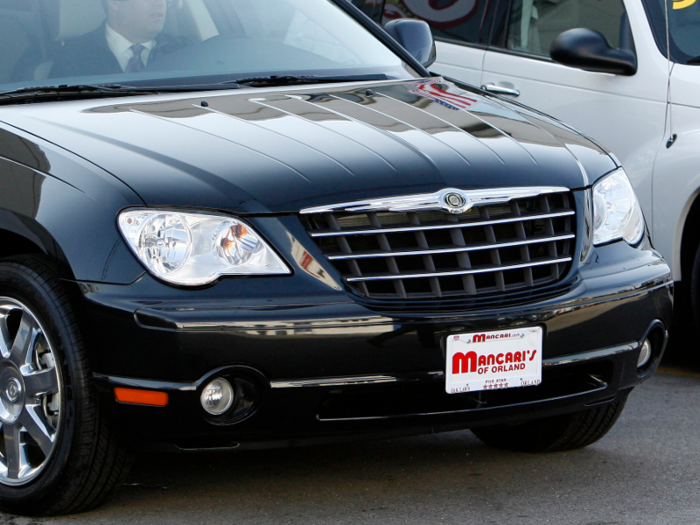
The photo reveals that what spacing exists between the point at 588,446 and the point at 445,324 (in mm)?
1329

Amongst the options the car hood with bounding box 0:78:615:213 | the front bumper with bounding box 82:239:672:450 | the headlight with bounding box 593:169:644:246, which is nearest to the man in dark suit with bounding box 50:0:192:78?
the car hood with bounding box 0:78:615:213

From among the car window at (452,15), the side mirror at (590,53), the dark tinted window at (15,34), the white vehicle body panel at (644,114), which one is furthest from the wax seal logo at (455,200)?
the car window at (452,15)

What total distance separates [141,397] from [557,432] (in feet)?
5.31

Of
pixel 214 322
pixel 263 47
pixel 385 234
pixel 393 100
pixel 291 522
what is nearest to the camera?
pixel 214 322

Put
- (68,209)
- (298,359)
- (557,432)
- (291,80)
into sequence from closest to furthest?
1. (298,359)
2. (68,209)
3. (557,432)
4. (291,80)

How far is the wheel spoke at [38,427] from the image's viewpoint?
10.9ft

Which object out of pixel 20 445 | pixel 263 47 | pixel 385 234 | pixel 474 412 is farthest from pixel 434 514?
pixel 263 47

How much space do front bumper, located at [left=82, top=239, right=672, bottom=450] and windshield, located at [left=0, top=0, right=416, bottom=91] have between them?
1360 mm

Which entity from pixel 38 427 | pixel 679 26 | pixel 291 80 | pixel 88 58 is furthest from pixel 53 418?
pixel 679 26

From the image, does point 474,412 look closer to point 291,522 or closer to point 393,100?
point 291,522

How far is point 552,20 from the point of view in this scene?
5871mm

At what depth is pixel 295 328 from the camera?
3016mm

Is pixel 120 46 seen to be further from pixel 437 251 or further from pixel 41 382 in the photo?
pixel 437 251

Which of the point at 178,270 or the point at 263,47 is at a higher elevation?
the point at 263,47
